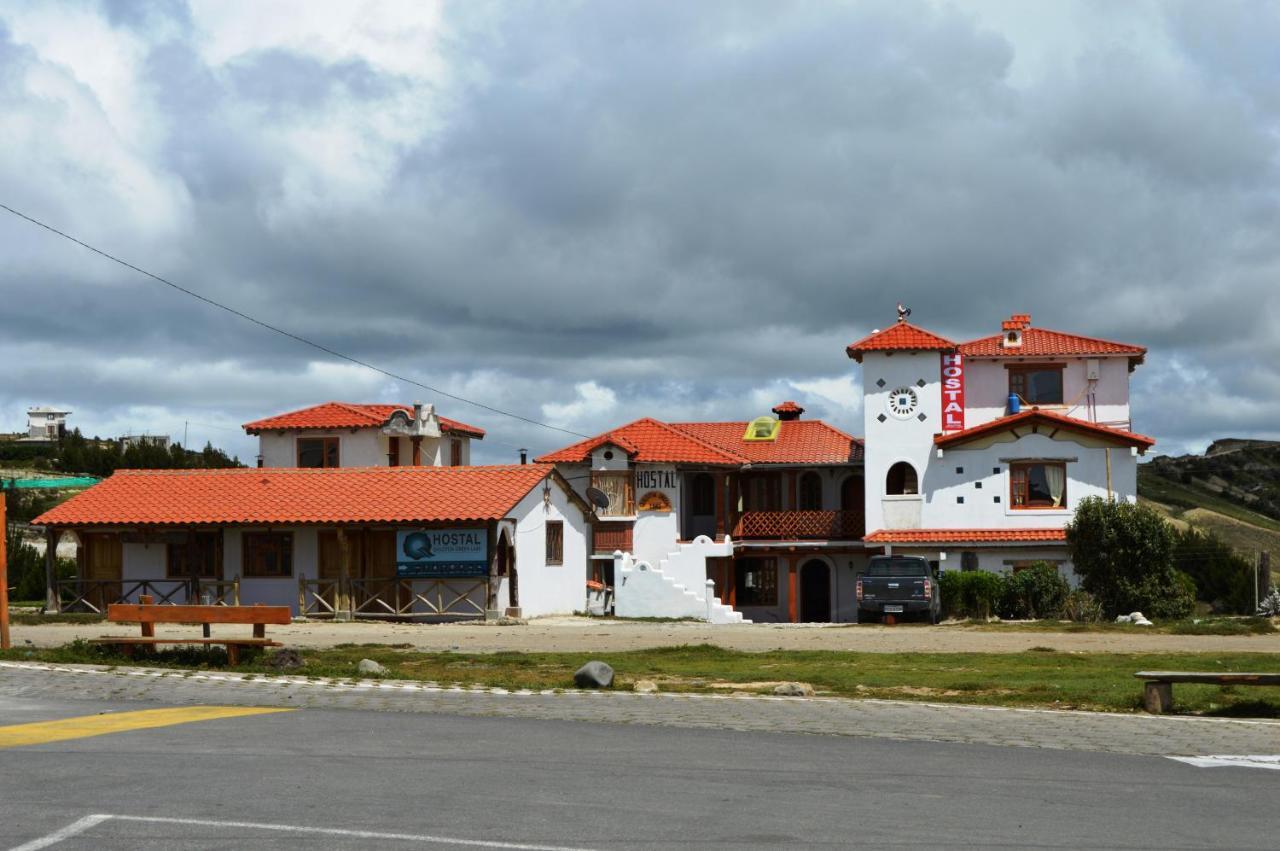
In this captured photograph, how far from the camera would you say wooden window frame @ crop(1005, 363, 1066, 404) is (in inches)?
1996

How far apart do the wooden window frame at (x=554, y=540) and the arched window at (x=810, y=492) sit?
462 inches

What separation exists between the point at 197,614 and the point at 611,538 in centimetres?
2621

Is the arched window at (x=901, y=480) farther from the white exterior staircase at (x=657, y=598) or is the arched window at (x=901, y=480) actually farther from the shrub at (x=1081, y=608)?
the shrub at (x=1081, y=608)

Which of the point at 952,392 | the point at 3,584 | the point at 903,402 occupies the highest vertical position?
the point at 952,392

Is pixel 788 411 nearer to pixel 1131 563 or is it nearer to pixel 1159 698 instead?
pixel 1131 563

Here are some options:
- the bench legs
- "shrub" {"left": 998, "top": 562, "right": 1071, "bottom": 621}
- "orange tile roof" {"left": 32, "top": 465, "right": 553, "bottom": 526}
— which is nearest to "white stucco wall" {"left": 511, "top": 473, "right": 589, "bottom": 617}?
"orange tile roof" {"left": 32, "top": 465, "right": 553, "bottom": 526}

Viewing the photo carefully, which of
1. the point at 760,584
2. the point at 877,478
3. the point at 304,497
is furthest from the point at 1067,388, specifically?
the point at 304,497

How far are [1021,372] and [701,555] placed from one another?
14008 millimetres

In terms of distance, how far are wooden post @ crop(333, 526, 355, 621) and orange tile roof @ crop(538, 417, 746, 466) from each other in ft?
31.6

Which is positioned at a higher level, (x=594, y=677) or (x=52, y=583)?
(x=52, y=583)

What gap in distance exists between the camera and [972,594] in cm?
3941

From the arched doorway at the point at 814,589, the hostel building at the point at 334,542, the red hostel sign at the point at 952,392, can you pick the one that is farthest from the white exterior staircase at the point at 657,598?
the red hostel sign at the point at 952,392

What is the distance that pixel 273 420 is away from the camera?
53.5 metres

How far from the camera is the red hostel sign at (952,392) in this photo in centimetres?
4709
